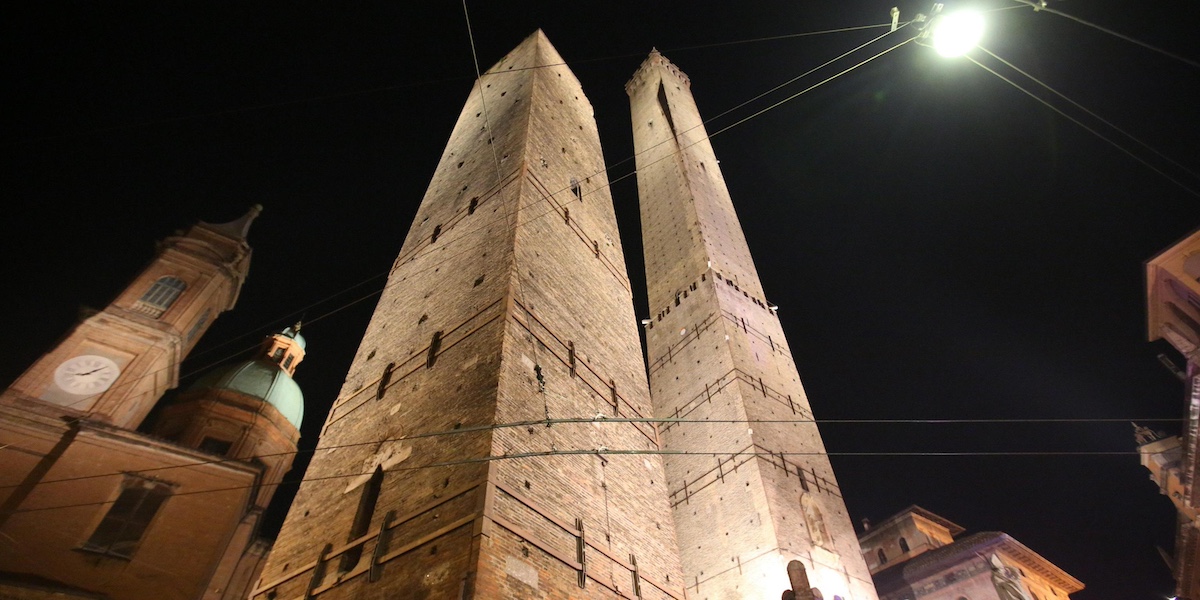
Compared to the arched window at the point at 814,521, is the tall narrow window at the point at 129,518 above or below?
above

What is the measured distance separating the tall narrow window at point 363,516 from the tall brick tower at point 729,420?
613 centimetres

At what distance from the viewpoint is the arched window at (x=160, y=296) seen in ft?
63.3

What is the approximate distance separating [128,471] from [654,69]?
29.8m

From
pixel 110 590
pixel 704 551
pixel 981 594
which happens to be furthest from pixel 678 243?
pixel 110 590

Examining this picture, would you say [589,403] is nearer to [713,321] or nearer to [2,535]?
[713,321]

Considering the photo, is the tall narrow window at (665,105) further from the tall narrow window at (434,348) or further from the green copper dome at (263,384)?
the tall narrow window at (434,348)

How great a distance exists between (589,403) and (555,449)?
1450mm

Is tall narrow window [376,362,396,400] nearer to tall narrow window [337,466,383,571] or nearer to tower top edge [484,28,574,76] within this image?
tall narrow window [337,466,383,571]

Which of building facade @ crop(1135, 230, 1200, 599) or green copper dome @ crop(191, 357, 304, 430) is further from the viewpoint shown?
green copper dome @ crop(191, 357, 304, 430)

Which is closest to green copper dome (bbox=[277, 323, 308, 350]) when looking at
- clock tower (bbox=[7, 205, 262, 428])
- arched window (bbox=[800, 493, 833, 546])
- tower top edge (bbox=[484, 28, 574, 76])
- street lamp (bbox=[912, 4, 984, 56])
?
clock tower (bbox=[7, 205, 262, 428])

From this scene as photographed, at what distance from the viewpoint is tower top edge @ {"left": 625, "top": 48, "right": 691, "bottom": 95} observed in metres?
33.7

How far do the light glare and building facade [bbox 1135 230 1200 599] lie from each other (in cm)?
1330

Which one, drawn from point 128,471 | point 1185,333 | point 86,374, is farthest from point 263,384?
point 1185,333

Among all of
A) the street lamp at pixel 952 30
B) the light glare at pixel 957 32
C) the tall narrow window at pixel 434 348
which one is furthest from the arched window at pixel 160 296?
the light glare at pixel 957 32
